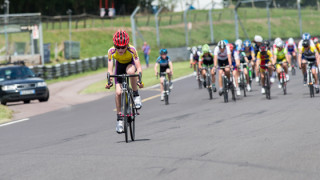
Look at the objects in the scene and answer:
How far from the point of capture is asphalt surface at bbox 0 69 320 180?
24.3 feet

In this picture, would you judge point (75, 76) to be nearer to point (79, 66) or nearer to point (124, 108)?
point (79, 66)

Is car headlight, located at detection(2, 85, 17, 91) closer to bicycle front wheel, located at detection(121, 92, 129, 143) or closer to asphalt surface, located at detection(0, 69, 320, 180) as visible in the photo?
asphalt surface, located at detection(0, 69, 320, 180)

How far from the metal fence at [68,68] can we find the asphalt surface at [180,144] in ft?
63.4

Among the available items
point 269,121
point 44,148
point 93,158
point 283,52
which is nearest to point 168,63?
point 283,52

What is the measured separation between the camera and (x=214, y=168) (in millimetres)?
7391

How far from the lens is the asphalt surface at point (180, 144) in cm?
741

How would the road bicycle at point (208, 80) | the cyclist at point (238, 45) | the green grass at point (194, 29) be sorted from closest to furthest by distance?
the road bicycle at point (208, 80) → the cyclist at point (238, 45) → the green grass at point (194, 29)

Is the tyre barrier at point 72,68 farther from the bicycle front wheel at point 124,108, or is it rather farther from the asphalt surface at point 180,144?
the bicycle front wheel at point 124,108

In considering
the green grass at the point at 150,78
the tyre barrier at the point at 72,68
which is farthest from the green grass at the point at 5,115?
the tyre barrier at the point at 72,68

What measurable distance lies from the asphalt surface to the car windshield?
6433mm

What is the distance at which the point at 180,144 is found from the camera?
980 centimetres

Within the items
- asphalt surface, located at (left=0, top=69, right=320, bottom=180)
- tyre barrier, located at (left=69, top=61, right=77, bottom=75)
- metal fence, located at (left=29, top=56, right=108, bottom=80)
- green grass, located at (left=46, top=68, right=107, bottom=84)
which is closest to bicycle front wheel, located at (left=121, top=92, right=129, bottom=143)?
asphalt surface, located at (left=0, top=69, right=320, bottom=180)

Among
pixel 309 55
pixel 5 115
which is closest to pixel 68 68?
pixel 5 115

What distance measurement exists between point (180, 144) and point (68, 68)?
105ft
